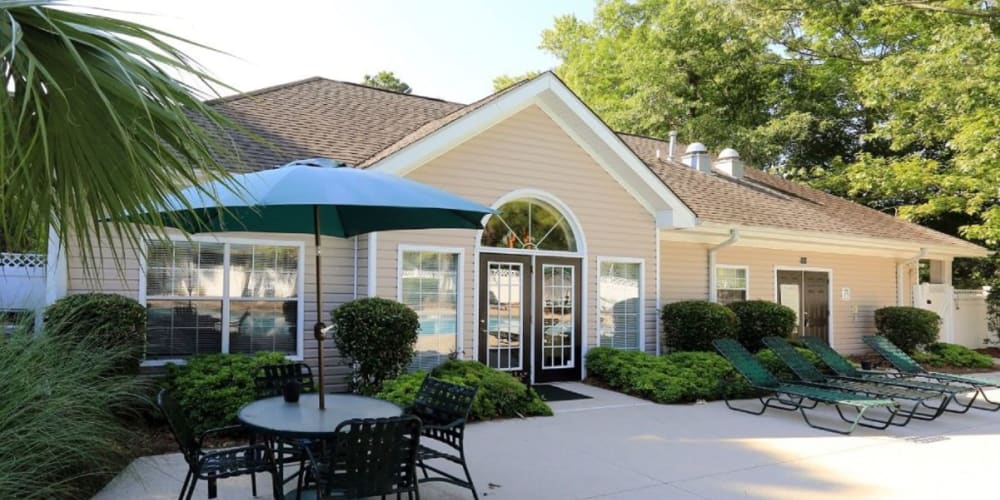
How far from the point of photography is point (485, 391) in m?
8.07

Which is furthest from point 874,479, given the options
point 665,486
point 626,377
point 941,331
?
point 941,331

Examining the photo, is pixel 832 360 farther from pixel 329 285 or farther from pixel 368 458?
pixel 368 458

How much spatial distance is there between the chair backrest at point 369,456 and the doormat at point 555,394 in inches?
214

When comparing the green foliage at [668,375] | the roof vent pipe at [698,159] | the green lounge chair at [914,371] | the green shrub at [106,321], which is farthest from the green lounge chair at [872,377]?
the green shrub at [106,321]

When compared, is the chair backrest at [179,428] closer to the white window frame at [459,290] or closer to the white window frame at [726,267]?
the white window frame at [459,290]

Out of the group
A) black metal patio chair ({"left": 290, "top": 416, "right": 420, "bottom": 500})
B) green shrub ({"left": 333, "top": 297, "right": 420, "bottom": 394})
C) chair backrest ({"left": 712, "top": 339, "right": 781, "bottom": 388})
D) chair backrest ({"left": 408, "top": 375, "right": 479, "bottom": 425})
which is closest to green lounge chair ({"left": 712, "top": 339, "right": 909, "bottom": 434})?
chair backrest ({"left": 712, "top": 339, "right": 781, "bottom": 388})

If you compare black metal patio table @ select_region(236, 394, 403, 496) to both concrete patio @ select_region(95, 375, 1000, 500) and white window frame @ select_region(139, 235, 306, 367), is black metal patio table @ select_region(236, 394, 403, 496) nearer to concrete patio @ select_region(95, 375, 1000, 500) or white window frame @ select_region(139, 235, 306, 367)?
concrete patio @ select_region(95, 375, 1000, 500)

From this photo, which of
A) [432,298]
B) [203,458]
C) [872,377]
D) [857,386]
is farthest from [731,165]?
[203,458]

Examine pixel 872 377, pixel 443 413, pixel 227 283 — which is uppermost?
pixel 227 283

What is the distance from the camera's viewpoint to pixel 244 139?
9891 mm

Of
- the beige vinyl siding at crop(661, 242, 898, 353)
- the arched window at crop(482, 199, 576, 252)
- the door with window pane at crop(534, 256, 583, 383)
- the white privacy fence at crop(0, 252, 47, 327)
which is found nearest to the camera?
the white privacy fence at crop(0, 252, 47, 327)

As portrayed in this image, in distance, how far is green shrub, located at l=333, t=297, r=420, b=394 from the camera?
820 cm

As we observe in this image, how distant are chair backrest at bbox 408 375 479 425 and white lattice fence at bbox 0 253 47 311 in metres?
5.56

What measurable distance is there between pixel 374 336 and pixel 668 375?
14.7ft
